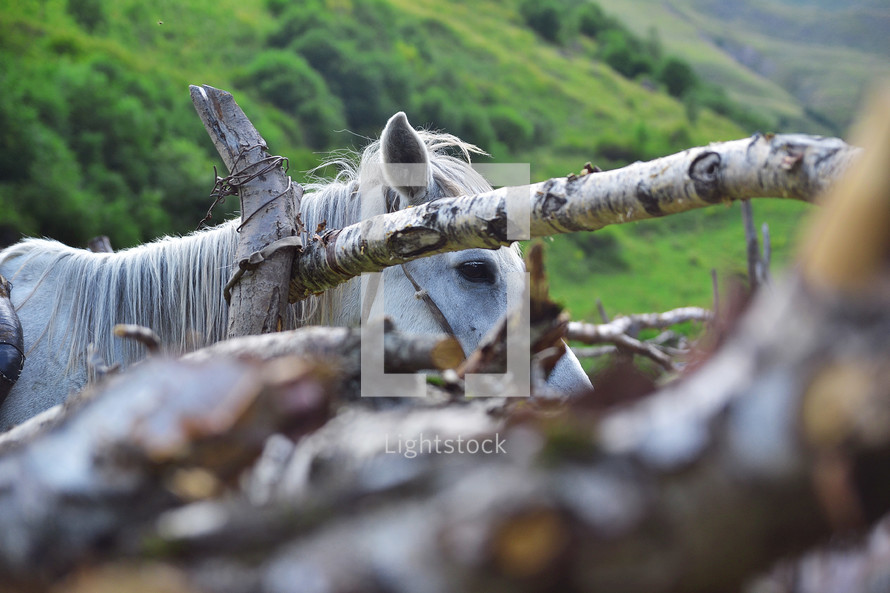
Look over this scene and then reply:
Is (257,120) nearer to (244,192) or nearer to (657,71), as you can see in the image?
(244,192)

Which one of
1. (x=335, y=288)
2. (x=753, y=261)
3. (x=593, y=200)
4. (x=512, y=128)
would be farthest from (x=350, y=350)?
(x=512, y=128)

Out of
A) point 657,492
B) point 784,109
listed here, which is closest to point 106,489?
point 657,492

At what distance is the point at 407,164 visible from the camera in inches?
74.0

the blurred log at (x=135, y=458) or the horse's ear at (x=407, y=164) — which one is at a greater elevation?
the horse's ear at (x=407, y=164)

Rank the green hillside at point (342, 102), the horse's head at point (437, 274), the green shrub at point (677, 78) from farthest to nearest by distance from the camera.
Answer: the green shrub at point (677, 78), the green hillside at point (342, 102), the horse's head at point (437, 274)

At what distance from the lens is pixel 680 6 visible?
1511 inches

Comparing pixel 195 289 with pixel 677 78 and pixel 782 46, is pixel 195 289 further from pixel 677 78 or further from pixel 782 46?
pixel 782 46

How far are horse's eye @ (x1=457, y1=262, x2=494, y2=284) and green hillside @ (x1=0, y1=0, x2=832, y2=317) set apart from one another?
315cm

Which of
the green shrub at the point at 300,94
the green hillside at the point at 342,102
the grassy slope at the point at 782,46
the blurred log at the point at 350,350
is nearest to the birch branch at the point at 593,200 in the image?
the blurred log at the point at 350,350

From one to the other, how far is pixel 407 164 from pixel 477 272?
0.36 metres

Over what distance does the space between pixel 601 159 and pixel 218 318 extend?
60.5 feet

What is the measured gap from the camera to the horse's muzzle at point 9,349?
1736 mm

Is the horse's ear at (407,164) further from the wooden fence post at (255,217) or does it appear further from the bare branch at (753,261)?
the bare branch at (753,261)

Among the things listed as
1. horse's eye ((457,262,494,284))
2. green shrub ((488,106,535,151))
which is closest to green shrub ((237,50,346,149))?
green shrub ((488,106,535,151))
